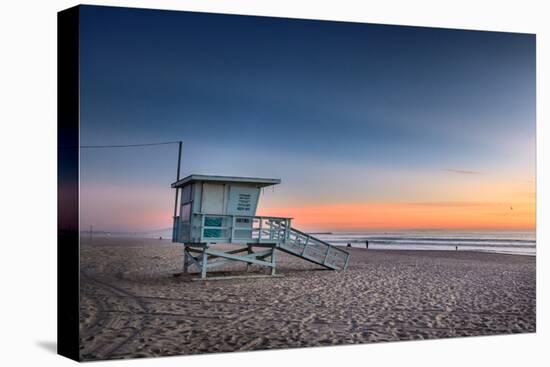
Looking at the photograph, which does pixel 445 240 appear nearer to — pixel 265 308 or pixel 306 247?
pixel 306 247

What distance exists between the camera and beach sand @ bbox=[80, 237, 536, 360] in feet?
37.7

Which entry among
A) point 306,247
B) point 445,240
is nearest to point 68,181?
point 306,247

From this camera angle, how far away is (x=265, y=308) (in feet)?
43.9

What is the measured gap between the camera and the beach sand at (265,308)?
11492 millimetres

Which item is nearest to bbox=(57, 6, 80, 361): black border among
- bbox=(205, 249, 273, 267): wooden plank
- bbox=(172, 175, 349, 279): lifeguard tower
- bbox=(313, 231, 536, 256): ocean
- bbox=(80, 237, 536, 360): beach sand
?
bbox=(80, 237, 536, 360): beach sand

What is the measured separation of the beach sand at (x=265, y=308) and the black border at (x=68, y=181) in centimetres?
24

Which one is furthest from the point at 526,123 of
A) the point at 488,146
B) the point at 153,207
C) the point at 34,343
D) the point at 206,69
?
the point at 34,343

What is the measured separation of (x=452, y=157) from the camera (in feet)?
47.9

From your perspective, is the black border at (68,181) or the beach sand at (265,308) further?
the beach sand at (265,308)

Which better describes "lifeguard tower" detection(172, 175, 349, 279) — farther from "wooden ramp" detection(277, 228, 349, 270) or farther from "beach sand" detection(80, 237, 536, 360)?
"beach sand" detection(80, 237, 536, 360)

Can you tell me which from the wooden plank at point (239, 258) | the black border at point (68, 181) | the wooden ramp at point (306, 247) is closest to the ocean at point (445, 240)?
the wooden ramp at point (306, 247)

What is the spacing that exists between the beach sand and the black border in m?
0.24

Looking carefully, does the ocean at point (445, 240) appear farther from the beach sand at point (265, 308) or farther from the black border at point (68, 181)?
the black border at point (68, 181)
